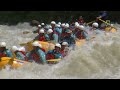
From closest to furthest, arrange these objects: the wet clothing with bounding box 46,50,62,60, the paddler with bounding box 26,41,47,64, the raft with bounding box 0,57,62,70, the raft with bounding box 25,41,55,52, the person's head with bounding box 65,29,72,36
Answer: the raft with bounding box 0,57,62,70, the paddler with bounding box 26,41,47,64, the wet clothing with bounding box 46,50,62,60, the raft with bounding box 25,41,55,52, the person's head with bounding box 65,29,72,36

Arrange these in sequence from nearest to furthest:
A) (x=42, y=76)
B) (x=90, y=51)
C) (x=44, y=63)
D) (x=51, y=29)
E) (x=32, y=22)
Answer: (x=42, y=76) < (x=44, y=63) < (x=90, y=51) < (x=51, y=29) < (x=32, y=22)

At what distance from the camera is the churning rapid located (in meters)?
8.62

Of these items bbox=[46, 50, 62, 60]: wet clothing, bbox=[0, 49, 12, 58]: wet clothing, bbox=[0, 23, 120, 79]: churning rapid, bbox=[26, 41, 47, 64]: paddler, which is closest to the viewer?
bbox=[0, 23, 120, 79]: churning rapid

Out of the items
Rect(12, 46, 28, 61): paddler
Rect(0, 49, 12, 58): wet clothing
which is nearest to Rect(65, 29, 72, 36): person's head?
Rect(12, 46, 28, 61): paddler

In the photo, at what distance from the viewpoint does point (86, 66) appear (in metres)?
9.30

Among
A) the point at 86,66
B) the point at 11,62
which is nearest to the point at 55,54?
the point at 86,66

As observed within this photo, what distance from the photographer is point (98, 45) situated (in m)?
10.8

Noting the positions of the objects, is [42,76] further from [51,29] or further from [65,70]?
[51,29]

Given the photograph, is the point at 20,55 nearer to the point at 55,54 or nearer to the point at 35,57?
the point at 35,57

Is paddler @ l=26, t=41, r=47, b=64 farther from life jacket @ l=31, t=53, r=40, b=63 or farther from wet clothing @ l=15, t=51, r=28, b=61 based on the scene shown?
wet clothing @ l=15, t=51, r=28, b=61

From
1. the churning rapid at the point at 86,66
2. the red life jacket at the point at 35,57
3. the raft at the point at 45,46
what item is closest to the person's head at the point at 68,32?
the churning rapid at the point at 86,66

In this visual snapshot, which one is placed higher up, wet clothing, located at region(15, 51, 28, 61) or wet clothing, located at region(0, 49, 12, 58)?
wet clothing, located at region(0, 49, 12, 58)

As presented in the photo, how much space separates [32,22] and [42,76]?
19.6 feet
